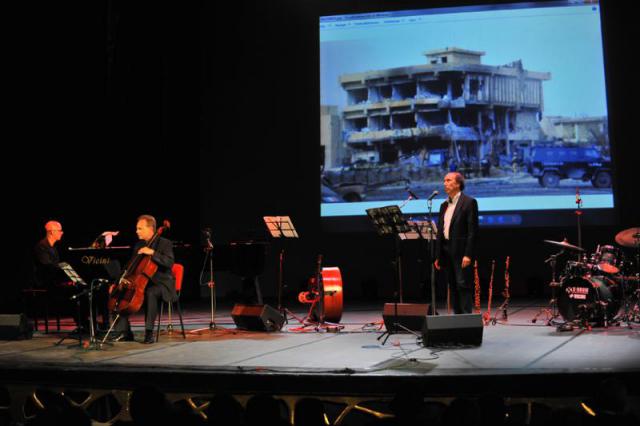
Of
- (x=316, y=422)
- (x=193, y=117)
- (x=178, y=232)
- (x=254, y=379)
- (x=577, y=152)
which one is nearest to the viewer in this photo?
(x=316, y=422)

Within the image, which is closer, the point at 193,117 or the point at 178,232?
the point at 178,232

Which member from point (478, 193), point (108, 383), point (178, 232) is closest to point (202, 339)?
point (108, 383)

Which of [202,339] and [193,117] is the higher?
[193,117]

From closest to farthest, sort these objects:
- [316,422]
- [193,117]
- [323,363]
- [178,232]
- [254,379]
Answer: [316,422], [254,379], [323,363], [178,232], [193,117]

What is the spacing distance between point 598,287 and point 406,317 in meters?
1.84

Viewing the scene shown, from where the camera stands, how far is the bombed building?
9773 millimetres

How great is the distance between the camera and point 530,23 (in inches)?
387

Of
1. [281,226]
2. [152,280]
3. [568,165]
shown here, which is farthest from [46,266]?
[568,165]

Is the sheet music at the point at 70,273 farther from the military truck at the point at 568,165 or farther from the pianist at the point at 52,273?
the military truck at the point at 568,165

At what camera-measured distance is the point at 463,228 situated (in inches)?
233

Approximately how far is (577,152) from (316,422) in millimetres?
7668

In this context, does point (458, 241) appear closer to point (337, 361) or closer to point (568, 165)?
point (337, 361)

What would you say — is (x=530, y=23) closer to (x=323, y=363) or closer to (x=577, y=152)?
(x=577, y=152)

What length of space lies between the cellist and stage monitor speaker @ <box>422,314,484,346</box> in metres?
2.52
